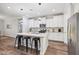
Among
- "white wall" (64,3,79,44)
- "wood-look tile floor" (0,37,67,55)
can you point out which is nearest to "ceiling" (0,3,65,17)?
"white wall" (64,3,79,44)

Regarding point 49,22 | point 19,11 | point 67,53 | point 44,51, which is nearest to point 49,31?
point 49,22

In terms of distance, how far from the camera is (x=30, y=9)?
6.49ft

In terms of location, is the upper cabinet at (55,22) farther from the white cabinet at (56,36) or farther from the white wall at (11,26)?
the white wall at (11,26)

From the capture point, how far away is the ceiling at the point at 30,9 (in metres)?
1.95

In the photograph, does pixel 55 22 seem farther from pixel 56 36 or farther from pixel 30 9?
pixel 30 9

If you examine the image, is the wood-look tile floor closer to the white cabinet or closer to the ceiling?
the white cabinet

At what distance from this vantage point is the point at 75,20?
1670 millimetres

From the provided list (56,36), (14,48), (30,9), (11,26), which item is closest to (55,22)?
(56,36)

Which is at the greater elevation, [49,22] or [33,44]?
[49,22]

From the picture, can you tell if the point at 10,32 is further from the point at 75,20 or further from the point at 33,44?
the point at 75,20

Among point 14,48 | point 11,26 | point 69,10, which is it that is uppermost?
point 69,10

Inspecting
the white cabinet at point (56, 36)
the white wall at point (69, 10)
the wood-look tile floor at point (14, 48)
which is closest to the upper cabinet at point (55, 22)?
the white wall at point (69, 10)

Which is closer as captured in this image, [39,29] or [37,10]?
[37,10]

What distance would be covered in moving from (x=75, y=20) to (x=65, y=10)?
393 mm
